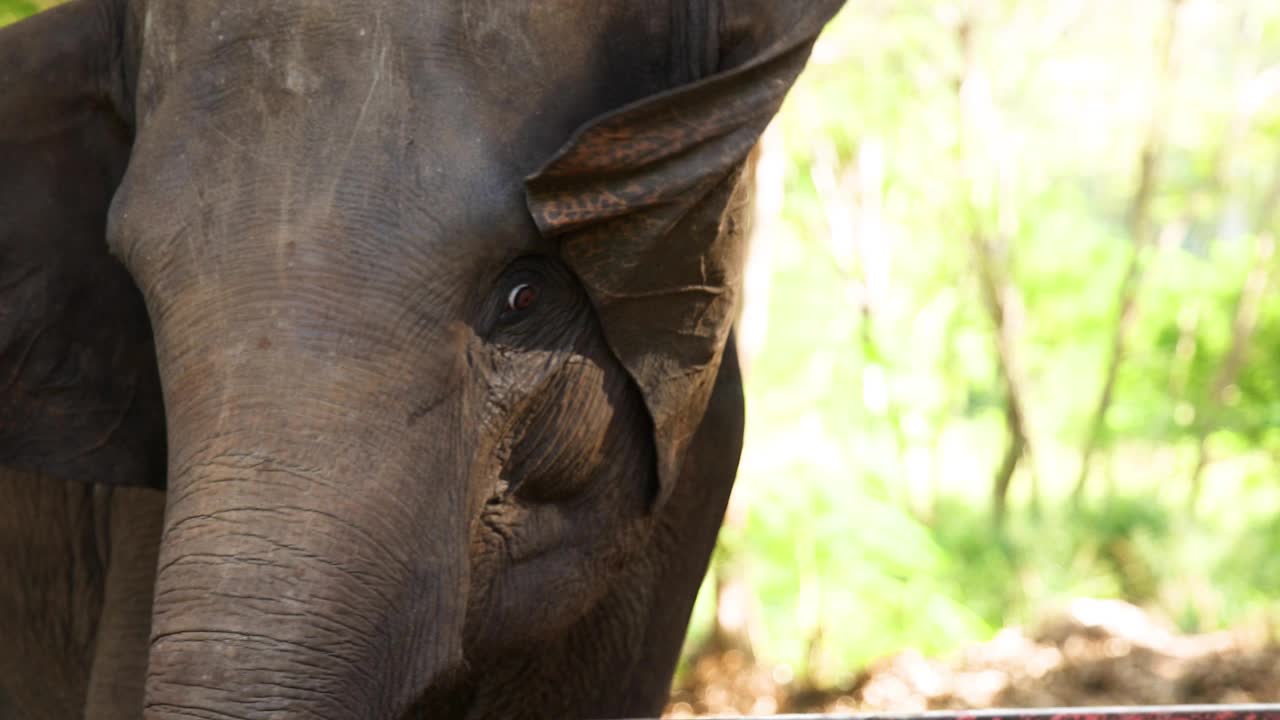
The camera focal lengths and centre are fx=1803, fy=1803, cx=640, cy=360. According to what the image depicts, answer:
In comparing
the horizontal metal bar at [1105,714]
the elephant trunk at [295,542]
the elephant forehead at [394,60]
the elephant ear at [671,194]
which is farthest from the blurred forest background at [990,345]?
the horizontal metal bar at [1105,714]

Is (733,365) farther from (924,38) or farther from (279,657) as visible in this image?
(924,38)

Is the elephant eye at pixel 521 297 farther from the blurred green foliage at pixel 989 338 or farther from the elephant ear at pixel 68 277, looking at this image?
the blurred green foliage at pixel 989 338

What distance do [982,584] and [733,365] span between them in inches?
574

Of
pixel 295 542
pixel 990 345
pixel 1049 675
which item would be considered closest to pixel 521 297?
pixel 295 542

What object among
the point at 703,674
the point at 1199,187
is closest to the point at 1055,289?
the point at 1199,187

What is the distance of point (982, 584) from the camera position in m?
17.7

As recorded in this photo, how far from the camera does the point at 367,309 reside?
7.57ft

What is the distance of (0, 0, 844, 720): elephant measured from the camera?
86.8 inches

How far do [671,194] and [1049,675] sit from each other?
7.60 metres

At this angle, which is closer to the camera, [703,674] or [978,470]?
[703,674]

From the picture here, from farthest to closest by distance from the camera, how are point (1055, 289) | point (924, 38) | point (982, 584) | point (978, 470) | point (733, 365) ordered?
1. point (978, 470)
2. point (1055, 289)
3. point (982, 584)
4. point (924, 38)
5. point (733, 365)

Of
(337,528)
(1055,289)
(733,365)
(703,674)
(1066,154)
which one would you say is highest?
(1066,154)

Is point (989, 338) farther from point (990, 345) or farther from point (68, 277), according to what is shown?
point (68, 277)

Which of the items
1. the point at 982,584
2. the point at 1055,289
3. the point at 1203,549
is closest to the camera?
the point at 1203,549
